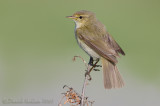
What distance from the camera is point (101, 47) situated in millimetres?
4555

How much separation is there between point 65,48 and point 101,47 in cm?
344

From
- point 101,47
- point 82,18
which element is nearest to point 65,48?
point 82,18

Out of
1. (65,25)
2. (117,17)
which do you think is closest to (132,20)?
(117,17)

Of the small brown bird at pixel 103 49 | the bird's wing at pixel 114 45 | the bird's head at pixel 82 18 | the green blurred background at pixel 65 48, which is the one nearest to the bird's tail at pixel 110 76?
the small brown bird at pixel 103 49

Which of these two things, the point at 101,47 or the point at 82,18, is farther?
the point at 82,18

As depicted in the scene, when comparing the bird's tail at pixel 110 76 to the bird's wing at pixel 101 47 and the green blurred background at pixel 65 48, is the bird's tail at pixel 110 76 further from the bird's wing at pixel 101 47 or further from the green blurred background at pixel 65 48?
the green blurred background at pixel 65 48

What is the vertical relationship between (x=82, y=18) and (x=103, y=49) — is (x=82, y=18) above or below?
above

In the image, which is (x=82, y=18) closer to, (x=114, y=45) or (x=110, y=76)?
(x=114, y=45)

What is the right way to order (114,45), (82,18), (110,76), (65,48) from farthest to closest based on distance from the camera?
(65,48), (82,18), (114,45), (110,76)

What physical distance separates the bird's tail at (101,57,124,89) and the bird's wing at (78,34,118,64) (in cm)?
9

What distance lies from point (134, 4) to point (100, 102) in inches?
213

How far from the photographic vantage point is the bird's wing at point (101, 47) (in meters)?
4.36

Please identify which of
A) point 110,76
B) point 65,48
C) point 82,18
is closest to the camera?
point 110,76

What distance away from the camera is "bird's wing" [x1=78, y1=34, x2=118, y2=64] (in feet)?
14.3
